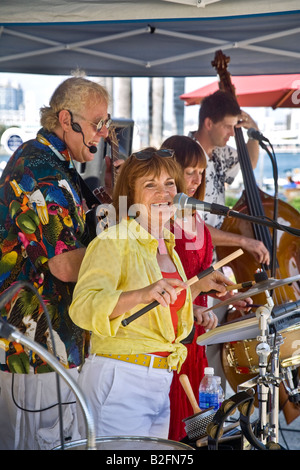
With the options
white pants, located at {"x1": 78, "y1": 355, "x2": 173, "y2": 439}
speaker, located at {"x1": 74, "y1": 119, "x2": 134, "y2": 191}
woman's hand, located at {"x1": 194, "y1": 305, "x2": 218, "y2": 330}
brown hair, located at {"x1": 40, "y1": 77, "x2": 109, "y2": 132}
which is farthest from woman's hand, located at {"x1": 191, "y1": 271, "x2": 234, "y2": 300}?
speaker, located at {"x1": 74, "y1": 119, "x2": 134, "y2": 191}

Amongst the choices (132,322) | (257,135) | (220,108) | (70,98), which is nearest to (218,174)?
(220,108)

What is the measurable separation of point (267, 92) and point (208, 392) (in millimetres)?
4562

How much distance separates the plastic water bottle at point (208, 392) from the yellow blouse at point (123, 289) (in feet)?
1.45

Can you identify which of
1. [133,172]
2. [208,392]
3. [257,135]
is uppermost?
[257,135]

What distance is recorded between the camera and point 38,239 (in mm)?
2133

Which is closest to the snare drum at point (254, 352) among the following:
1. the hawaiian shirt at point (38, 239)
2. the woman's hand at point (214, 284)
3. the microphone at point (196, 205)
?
the woman's hand at point (214, 284)

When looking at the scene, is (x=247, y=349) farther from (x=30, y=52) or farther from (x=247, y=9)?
(x=30, y=52)

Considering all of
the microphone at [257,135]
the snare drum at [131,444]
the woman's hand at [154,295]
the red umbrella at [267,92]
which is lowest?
the snare drum at [131,444]

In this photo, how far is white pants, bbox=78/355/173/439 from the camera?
2.01m

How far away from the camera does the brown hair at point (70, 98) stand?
7.75 ft

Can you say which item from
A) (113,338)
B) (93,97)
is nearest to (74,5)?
(93,97)

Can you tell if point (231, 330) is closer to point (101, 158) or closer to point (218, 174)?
point (218, 174)

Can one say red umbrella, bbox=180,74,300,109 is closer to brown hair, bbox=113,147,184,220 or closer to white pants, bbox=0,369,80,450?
brown hair, bbox=113,147,184,220

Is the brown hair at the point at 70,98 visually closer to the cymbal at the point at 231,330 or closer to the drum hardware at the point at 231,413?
the cymbal at the point at 231,330
